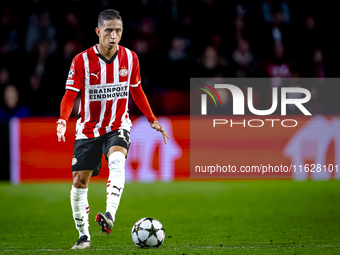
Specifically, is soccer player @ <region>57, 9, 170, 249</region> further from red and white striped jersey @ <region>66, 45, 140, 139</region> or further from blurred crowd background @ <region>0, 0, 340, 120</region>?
blurred crowd background @ <region>0, 0, 340, 120</region>

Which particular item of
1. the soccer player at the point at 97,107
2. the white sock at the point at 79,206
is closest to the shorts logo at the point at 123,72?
the soccer player at the point at 97,107

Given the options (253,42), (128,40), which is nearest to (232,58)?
(253,42)

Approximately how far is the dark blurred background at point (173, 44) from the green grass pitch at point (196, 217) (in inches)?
73.3

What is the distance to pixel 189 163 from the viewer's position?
10977 millimetres

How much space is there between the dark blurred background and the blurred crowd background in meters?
0.02

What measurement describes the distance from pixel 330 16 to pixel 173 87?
16.2 ft

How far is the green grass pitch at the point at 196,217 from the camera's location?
5395 millimetres

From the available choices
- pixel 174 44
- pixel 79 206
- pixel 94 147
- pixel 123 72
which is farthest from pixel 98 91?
pixel 174 44

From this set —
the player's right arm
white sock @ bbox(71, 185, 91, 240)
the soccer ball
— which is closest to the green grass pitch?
the soccer ball

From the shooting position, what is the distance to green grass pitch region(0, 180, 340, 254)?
5.39 metres

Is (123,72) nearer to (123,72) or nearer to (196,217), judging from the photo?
(123,72)

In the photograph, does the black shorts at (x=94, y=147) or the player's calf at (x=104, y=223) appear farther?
the black shorts at (x=94, y=147)

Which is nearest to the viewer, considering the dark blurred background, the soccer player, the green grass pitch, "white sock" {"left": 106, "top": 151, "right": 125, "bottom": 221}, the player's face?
"white sock" {"left": 106, "top": 151, "right": 125, "bottom": 221}

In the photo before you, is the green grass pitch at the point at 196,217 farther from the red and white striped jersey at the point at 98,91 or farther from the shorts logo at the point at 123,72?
the shorts logo at the point at 123,72
